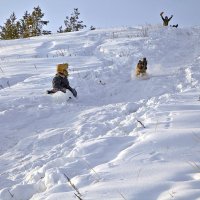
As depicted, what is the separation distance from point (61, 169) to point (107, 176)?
27.8 inches

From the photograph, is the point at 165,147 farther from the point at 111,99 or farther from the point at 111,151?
the point at 111,99

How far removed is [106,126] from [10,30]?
3480 cm

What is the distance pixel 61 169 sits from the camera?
180 inches

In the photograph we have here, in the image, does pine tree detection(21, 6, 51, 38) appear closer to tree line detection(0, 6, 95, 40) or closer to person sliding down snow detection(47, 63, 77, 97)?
tree line detection(0, 6, 95, 40)

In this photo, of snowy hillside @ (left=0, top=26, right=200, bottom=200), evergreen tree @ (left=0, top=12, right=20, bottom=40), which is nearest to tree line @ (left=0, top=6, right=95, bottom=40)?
evergreen tree @ (left=0, top=12, right=20, bottom=40)

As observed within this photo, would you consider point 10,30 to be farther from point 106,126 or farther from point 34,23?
point 106,126

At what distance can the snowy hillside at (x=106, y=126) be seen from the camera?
3.86 meters

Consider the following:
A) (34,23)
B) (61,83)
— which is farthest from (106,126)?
(34,23)

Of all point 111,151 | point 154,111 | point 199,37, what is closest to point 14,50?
point 199,37

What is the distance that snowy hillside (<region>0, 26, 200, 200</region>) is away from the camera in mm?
3863

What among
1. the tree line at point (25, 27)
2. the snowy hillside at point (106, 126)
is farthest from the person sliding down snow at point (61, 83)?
the tree line at point (25, 27)

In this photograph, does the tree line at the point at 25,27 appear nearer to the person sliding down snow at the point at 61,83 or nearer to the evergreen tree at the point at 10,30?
the evergreen tree at the point at 10,30

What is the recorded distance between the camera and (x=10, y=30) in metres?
39.8

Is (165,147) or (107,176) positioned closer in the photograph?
(107,176)
